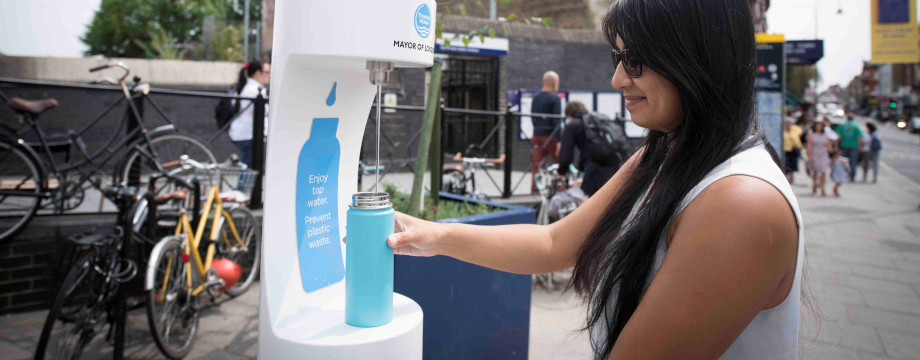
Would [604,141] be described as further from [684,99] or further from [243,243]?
[684,99]

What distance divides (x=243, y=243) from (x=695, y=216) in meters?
4.28

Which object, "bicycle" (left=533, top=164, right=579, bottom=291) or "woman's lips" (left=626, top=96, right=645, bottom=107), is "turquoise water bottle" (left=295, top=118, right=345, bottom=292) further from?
"bicycle" (left=533, top=164, right=579, bottom=291)

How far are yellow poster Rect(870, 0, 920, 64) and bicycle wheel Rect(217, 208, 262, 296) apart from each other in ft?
47.6

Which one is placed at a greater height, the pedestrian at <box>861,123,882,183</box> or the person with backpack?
the pedestrian at <box>861,123,882,183</box>

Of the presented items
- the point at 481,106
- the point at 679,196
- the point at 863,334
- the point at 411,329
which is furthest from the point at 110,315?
the point at 481,106

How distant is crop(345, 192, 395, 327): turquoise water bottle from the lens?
1.30 m

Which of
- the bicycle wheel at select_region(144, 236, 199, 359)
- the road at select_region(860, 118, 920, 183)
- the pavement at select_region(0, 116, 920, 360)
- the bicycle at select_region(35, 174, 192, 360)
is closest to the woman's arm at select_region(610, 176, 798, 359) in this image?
the pavement at select_region(0, 116, 920, 360)

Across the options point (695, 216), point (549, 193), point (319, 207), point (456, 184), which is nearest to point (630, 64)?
point (695, 216)

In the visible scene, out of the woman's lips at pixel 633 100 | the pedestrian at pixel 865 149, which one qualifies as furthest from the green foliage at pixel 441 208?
the pedestrian at pixel 865 149

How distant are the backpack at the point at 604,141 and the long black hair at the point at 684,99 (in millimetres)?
3824

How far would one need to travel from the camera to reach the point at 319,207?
5.47 ft

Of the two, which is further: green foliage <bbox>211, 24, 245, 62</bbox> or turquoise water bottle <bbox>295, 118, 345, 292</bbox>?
green foliage <bbox>211, 24, 245, 62</bbox>

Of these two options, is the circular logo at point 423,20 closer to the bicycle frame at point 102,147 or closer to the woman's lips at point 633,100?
the woman's lips at point 633,100

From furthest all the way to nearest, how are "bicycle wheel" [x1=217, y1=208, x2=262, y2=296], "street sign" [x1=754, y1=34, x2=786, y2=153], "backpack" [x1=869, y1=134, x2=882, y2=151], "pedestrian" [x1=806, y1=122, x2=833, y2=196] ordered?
"backpack" [x1=869, y1=134, x2=882, y2=151]
"pedestrian" [x1=806, y1=122, x2=833, y2=196]
"street sign" [x1=754, y1=34, x2=786, y2=153]
"bicycle wheel" [x1=217, y1=208, x2=262, y2=296]
